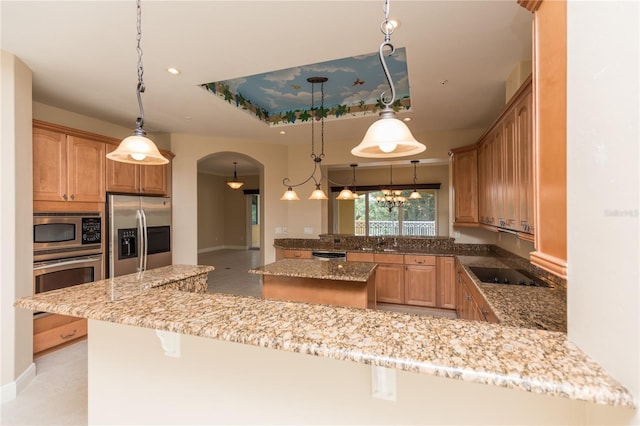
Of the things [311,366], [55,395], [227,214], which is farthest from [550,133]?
[227,214]

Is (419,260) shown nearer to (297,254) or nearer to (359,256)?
(359,256)

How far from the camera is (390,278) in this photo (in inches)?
177

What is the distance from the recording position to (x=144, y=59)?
2.47 metres

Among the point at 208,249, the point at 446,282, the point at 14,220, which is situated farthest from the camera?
the point at 208,249

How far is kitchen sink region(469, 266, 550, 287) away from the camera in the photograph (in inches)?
103

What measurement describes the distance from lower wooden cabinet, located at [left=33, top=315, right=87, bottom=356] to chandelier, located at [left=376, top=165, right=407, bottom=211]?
21.8 feet

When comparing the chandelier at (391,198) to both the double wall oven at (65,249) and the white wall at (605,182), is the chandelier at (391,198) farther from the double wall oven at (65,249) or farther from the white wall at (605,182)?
the white wall at (605,182)

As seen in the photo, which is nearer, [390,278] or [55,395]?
[55,395]

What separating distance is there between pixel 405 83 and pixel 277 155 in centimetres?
270

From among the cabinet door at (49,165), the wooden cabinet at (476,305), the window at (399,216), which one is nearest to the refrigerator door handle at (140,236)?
the cabinet door at (49,165)

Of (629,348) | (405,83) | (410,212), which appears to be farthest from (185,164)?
(410,212)

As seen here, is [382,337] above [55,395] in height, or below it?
above

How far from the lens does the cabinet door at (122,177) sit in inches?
146

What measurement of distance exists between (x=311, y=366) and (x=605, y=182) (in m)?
1.05
